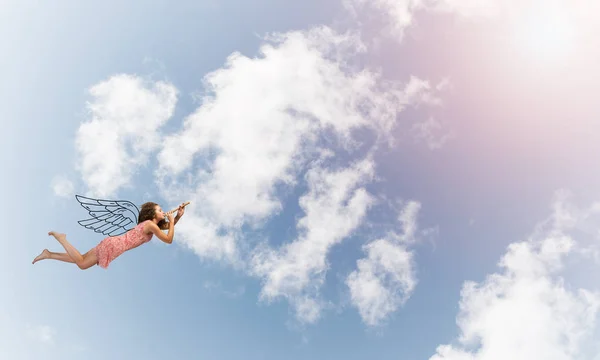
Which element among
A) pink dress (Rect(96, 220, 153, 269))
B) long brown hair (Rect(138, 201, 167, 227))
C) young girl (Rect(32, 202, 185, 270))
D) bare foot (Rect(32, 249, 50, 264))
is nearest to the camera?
bare foot (Rect(32, 249, 50, 264))

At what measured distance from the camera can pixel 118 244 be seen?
1284 centimetres

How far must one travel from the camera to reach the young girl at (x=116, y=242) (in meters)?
12.3

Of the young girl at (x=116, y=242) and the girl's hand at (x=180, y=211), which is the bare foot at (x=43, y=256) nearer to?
the young girl at (x=116, y=242)

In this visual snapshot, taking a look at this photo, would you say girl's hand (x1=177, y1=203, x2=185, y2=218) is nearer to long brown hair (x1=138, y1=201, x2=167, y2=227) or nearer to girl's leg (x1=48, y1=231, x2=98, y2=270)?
long brown hair (x1=138, y1=201, x2=167, y2=227)

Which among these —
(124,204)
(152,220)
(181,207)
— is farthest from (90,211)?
(181,207)

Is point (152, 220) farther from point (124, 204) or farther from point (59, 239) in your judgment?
point (59, 239)

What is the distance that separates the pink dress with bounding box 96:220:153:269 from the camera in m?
12.6

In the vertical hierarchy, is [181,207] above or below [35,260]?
above

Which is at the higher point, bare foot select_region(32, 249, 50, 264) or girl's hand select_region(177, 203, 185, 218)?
girl's hand select_region(177, 203, 185, 218)

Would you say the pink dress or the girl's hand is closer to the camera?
the pink dress

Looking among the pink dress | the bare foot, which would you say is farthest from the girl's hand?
the bare foot

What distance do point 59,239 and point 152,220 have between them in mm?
2922

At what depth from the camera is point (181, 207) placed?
44.6 ft

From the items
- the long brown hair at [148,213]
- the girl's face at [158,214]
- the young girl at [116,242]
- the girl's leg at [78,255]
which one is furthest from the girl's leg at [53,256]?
the girl's face at [158,214]
